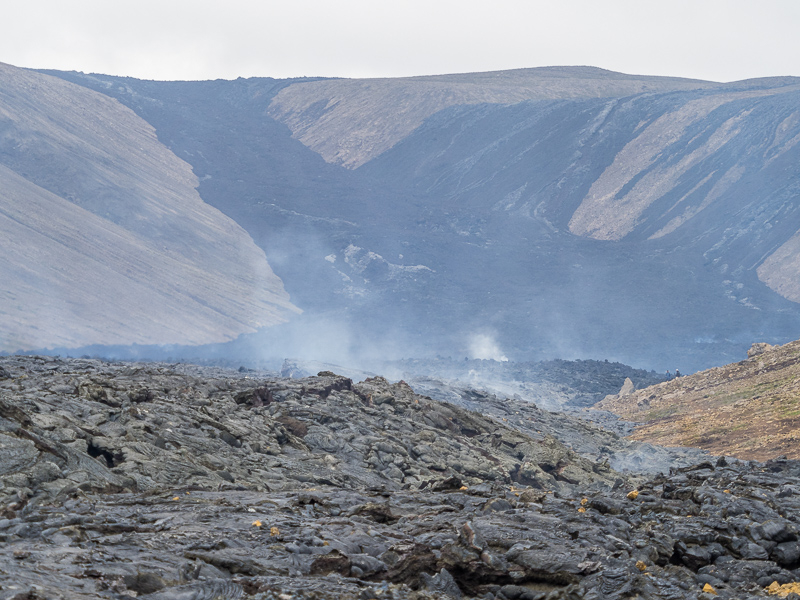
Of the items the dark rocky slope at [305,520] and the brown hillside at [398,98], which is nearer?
the dark rocky slope at [305,520]

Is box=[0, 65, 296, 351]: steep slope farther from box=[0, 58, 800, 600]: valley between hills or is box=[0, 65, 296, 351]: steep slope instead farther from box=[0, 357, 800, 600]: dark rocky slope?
box=[0, 357, 800, 600]: dark rocky slope

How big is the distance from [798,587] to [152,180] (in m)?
96.6

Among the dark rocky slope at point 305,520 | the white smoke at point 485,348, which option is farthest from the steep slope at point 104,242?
the dark rocky slope at point 305,520

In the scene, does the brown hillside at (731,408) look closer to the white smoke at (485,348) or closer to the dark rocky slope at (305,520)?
the dark rocky slope at (305,520)

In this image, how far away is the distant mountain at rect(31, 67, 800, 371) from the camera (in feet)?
250

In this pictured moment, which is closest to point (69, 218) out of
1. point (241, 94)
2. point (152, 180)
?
point (152, 180)

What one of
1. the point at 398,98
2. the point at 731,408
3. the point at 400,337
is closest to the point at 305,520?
the point at 731,408

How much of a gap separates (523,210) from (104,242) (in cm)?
5326

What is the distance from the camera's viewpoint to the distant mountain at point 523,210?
76.2m

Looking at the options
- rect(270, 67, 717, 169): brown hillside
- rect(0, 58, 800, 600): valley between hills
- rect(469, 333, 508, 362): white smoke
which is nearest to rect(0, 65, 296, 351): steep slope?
rect(0, 58, 800, 600): valley between hills

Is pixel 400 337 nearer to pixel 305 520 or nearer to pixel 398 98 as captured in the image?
pixel 305 520

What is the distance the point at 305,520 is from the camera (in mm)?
11070

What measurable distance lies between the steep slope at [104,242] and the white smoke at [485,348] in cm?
1829

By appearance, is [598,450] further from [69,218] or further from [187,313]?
[69,218]
